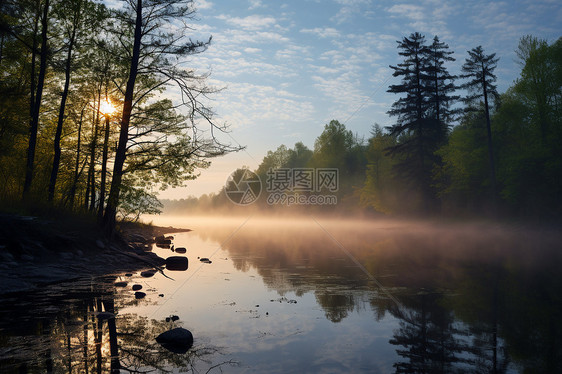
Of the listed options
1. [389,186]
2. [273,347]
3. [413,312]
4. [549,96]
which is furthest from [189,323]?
[389,186]

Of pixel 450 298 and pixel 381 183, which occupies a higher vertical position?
pixel 381 183

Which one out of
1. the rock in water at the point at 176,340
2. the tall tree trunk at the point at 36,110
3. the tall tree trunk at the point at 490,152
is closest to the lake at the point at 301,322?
the rock in water at the point at 176,340

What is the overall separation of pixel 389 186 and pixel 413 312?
4478cm

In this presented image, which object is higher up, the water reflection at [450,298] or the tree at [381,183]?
the tree at [381,183]

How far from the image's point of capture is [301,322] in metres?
8.20

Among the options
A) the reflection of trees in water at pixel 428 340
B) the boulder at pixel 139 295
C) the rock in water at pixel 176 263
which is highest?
the rock in water at pixel 176 263

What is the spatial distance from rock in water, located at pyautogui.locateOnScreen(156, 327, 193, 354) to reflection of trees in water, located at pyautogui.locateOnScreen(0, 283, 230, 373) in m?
0.12

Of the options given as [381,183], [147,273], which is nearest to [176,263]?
[147,273]

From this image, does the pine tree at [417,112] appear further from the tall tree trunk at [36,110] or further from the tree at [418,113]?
the tall tree trunk at [36,110]

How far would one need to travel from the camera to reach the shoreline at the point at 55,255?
1127 cm
